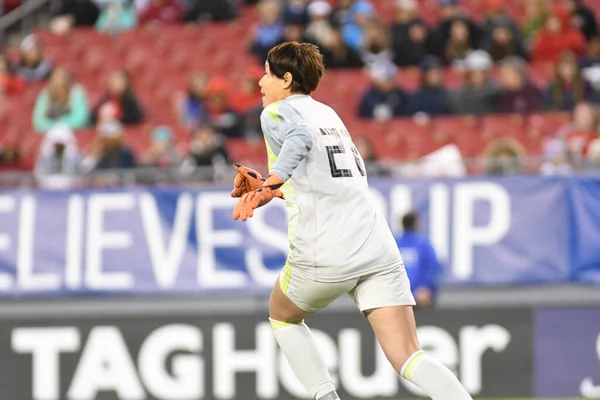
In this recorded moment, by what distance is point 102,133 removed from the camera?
42.3 ft

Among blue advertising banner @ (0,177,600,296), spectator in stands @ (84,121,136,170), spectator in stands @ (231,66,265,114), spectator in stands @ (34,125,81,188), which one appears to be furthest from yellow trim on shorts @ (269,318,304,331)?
spectator in stands @ (231,66,265,114)

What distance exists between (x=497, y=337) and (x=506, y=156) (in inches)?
78.9

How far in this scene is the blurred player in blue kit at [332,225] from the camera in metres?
5.23

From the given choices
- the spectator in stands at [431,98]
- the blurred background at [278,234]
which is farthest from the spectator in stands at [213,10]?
the spectator in stands at [431,98]

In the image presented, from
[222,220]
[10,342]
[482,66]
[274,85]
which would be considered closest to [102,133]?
[222,220]

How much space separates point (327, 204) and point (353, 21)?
1028 centimetres

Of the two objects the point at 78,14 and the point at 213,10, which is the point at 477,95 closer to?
the point at 213,10

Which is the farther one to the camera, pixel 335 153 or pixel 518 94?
pixel 518 94

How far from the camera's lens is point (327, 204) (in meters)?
5.29

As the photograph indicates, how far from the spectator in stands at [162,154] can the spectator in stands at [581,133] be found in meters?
4.01

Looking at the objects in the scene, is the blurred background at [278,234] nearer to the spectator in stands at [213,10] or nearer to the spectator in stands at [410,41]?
the spectator in stands at [410,41]

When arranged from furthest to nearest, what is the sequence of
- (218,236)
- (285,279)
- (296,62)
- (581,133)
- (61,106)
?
(61,106)
(581,133)
(218,236)
(285,279)
(296,62)

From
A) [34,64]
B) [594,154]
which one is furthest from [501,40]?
[34,64]

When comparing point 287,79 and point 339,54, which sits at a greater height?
point 287,79
